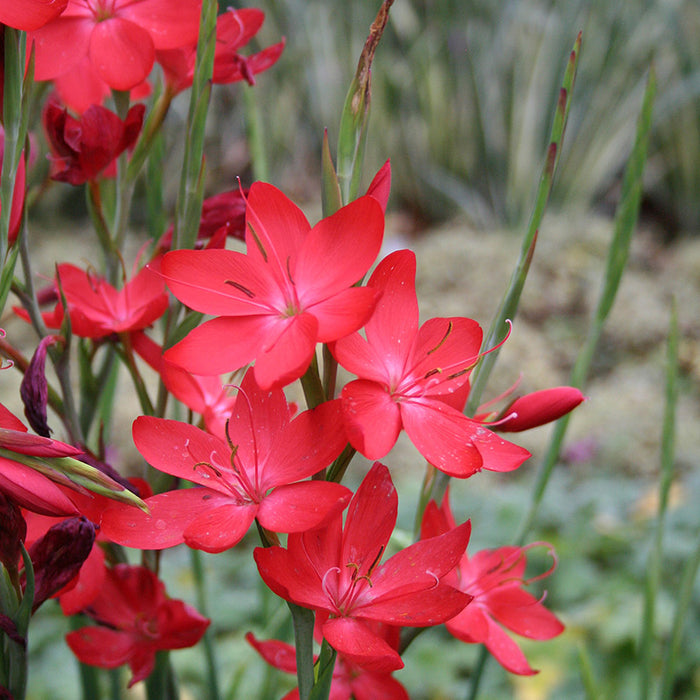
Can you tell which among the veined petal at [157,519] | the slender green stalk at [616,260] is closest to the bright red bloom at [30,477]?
the veined petal at [157,519]

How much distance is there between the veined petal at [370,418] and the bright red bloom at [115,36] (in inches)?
5.7

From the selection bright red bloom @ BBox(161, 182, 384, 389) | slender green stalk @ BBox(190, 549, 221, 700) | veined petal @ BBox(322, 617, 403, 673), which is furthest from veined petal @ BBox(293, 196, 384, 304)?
slender green stalk @ BBox(190, 549, 221, 700)

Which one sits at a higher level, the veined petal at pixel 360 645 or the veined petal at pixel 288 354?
the veined petal at pixel 288 354

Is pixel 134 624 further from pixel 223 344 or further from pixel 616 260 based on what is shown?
pixel 616 260

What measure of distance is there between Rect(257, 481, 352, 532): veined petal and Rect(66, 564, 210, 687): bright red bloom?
3.7 inches

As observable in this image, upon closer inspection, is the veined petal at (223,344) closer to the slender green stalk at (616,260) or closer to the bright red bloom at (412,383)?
the bright red bloom at (412,383)

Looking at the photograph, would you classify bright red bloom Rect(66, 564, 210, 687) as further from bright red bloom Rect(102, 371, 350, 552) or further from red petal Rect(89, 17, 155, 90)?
red petal Rect(89, 17, 155, 90)

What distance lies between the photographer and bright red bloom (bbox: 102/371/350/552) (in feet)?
0.69

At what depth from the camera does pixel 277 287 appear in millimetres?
250

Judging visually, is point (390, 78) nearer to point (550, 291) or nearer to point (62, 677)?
point (550, 291)

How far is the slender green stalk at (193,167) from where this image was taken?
10.5 inches

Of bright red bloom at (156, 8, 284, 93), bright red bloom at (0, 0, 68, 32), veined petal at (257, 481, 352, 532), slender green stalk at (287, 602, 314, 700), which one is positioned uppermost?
bright red bloom at (0, 0, 68, 32)

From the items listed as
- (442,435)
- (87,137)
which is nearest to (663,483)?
(442,435)

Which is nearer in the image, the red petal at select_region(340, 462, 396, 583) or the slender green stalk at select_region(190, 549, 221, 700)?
the red petal at select_region(340, 462, 396, 583)
